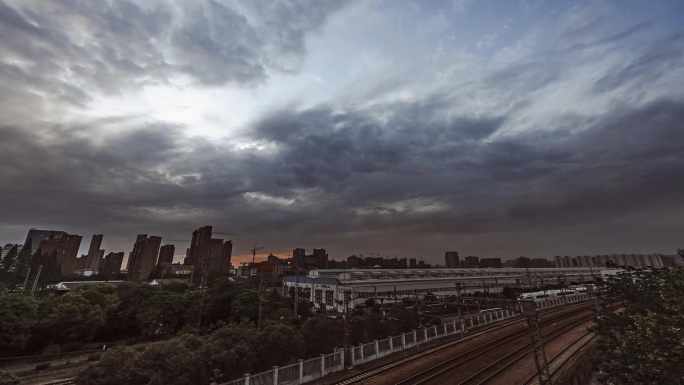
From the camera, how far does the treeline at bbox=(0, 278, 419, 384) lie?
71.7ft

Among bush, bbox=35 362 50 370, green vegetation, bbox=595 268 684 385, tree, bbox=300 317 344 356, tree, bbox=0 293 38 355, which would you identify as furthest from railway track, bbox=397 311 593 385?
tree, bbox=0 293 38 355

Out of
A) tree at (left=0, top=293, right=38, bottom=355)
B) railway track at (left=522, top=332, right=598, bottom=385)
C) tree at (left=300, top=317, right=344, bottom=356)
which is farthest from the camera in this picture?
tree at (left=0, top=293, right=38, bottom=355)

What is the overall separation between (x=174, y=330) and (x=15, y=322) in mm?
21310

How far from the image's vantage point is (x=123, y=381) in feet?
67.1

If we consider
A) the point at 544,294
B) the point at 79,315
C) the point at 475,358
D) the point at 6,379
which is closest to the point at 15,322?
the point at 79,315

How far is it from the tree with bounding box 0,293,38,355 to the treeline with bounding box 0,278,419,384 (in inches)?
3.8

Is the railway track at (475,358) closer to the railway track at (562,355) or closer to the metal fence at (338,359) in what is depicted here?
the railway track at (562,355)

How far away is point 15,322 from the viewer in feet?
134

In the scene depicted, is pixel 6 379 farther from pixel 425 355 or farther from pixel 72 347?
pixel 425 355

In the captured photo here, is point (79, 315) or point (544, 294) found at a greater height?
point (544, 294)

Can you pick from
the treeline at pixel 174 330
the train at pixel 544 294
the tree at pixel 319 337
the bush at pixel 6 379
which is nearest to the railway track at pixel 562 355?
the treeline at pixel 174 330

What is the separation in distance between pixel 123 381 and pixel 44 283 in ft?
315

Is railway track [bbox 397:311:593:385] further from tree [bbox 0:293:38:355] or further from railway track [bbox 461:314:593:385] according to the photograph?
tree [bbox 0:293:38:355]

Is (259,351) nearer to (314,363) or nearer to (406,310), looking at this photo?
(314,363)
